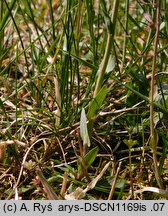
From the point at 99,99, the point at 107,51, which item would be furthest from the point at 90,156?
the point at 107,51

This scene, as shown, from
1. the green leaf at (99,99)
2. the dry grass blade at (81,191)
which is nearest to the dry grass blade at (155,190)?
the dry grass blade at (81,191)

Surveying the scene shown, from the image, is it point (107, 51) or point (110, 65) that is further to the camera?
point (110, 65)

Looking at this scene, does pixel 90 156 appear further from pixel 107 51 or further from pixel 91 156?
pixel 107 51

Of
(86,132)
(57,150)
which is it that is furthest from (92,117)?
(57,150)

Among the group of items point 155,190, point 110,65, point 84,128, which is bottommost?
point 155,190

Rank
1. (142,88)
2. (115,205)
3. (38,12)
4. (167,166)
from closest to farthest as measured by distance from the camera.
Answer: (115,205), (167,166), (142,88), (38,12)

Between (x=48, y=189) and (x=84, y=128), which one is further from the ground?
(x=84, y=128)

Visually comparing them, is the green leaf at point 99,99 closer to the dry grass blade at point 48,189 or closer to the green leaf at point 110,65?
the green leaf at point 110,65

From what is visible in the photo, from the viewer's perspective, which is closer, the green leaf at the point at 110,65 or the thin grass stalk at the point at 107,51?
the thin grass stalk at the point at 107,51

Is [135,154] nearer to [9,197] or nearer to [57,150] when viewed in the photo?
[57,150]

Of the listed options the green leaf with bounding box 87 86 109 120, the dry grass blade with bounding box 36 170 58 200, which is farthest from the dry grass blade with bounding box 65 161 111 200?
the green leaf with bounding box 87 86 109 120

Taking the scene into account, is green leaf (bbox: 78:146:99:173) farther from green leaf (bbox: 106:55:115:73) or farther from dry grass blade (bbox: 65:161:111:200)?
green leaf (bbox: 106:55:115:73)
